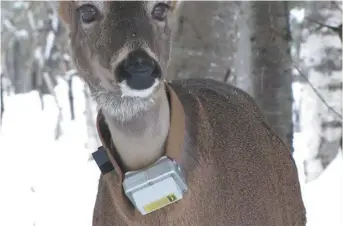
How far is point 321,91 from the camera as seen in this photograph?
2.95 metres

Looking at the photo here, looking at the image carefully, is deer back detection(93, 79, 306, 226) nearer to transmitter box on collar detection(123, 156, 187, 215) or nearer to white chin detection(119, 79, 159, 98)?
transmitter box on collar detection(123, 156, 187, 215)

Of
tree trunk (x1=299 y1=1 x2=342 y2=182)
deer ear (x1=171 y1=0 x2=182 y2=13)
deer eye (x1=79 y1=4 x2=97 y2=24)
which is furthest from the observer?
tree trunk (x1=299 y1=1 x2=342 y2=182)

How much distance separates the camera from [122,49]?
112cm

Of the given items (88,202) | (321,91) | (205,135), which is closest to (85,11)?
(205,135)

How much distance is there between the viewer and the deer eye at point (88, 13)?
1218 millimetres

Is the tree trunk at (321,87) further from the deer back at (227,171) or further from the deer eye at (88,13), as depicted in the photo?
the deer eye at (88,13)

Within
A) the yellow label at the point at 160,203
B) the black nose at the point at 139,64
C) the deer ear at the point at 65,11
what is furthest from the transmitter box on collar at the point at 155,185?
the deer ear at the point at 65,11

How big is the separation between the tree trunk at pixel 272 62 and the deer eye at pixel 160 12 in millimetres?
1434

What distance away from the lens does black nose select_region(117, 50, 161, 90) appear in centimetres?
108

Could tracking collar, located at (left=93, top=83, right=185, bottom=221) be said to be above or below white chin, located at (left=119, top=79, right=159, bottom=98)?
below

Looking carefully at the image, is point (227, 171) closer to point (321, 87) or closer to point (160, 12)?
point (160, 12)

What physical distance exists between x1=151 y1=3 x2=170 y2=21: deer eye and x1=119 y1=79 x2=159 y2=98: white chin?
164 mm

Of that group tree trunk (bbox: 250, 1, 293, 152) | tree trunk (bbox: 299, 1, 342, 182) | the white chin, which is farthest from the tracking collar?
tree trunk (bbox: 299, 1, 342, 182)

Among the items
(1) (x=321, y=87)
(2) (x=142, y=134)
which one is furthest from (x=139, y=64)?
(1) (x=321, y=87)
